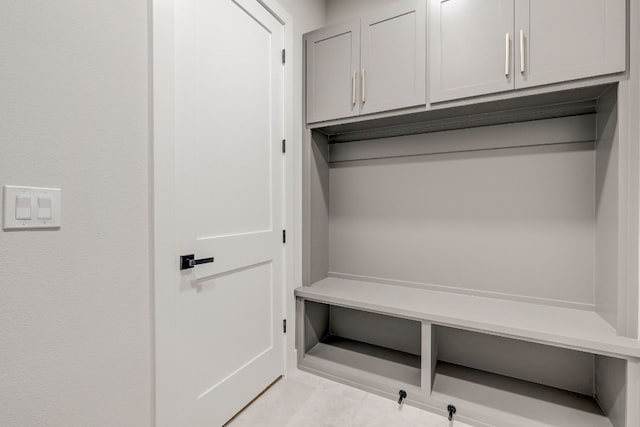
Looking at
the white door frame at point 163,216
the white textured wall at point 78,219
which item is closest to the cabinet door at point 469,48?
the white door frame at point 163,216

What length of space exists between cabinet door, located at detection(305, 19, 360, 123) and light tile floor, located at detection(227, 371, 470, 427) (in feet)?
6.06

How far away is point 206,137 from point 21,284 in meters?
0.92

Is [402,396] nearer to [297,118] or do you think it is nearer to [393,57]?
[297,118]

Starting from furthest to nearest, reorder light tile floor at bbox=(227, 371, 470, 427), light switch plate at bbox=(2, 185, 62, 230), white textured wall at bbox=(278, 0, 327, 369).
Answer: white textured wall at bbox=(278, 0, 327, 369) → light tile floor at bbox=(227, 371, 470, 427) → light switch plate at bbox=(2, 185, 62, 230)

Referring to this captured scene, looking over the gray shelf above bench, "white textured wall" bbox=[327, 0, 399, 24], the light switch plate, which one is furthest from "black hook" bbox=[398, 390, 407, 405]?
"white textured wall" bbox=[327, 0, 399, 24]

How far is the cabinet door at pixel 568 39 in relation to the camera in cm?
144

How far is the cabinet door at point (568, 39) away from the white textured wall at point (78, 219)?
1.84 meters

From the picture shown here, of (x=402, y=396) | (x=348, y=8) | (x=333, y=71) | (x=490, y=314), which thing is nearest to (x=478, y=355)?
(x=490, y=314)

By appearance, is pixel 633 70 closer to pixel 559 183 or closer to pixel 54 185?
pixel 559 183

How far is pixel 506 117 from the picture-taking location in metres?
1.97

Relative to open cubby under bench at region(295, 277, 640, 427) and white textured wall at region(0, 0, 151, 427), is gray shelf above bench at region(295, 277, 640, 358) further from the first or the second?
white textured wall at region(0, 0, 151, 427)

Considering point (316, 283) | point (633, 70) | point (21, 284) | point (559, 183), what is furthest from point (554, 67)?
point (21, 284)

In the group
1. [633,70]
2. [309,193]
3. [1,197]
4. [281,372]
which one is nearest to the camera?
[1,197]

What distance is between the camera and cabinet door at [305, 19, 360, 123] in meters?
2.10
